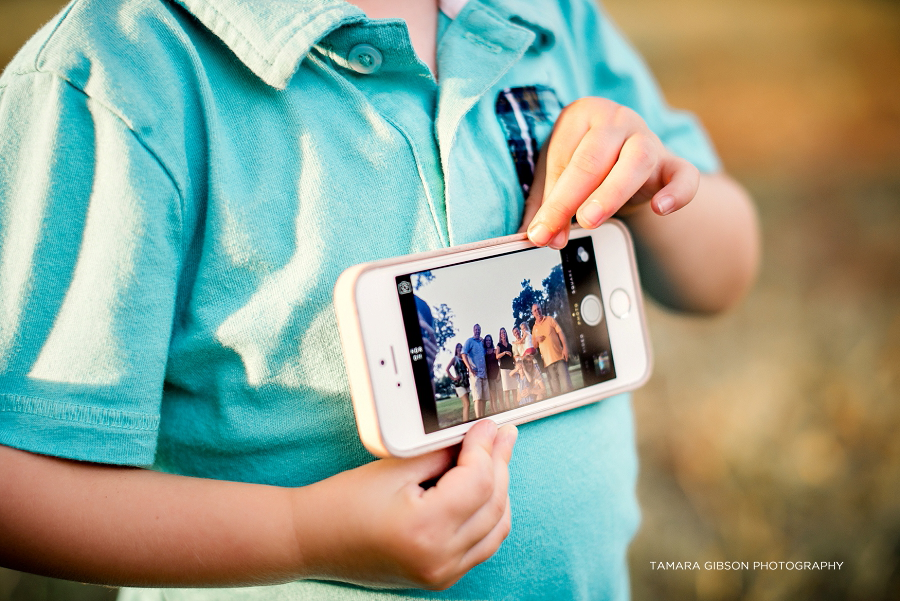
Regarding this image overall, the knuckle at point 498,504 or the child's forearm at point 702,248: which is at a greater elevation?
the child's forearm at point 702,248

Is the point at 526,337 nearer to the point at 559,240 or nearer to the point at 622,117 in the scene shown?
the point at 559,240

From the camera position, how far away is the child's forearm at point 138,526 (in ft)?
1.03

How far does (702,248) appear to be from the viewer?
589 mm

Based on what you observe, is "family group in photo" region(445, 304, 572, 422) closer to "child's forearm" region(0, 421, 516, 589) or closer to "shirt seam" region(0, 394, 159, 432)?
"child's forearm" region(0, 421, 516, 589)

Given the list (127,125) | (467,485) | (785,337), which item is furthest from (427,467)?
(785,337)

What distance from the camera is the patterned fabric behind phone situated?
0.47 m

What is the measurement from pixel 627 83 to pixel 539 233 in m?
0.29

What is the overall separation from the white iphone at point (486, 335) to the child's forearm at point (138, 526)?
0.08 m

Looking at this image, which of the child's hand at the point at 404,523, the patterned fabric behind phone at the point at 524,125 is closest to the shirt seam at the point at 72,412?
the child's hand at the point at 404,523

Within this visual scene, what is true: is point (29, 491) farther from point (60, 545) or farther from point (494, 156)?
point (494, 156)

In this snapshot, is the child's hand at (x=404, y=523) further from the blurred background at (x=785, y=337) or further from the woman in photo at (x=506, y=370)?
the blurred background at (x=785, y=337)

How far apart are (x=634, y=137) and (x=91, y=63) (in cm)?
35

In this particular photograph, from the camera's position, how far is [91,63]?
1.03 ft

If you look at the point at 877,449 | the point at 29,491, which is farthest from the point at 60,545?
the point at 877,449
